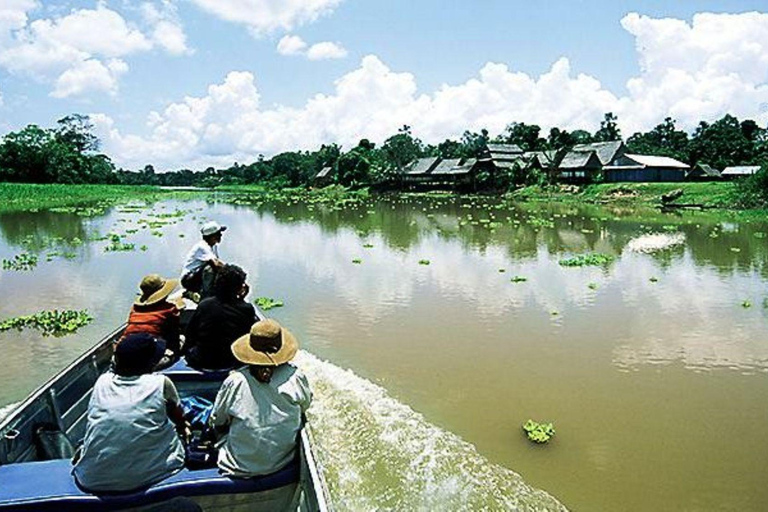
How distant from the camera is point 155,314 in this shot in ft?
20.1

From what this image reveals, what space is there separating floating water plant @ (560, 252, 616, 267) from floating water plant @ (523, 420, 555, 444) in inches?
441

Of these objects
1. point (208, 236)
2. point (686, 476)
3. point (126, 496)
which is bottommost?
point (686, 476)

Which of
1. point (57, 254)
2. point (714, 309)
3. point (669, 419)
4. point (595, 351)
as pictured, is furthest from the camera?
point (57, 254)

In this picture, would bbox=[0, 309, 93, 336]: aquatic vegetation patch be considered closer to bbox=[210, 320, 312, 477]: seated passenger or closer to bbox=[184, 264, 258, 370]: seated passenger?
bbox=[184, 264, 258, 370]: seated passenger

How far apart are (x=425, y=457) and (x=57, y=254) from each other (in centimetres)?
1718

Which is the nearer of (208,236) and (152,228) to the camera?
(208,236)

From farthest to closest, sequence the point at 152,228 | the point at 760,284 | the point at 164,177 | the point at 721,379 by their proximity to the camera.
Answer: the point at 164,177
the point at 152,228
the point at 760,284
the point at 721,379

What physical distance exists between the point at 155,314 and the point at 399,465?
10.1 feet

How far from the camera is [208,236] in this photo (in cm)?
849

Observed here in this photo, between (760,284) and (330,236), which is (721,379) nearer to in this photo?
(760,284)

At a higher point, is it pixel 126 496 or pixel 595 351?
pixel 126 496

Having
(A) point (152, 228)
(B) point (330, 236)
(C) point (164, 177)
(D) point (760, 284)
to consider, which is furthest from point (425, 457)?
(C) point (164, 177)

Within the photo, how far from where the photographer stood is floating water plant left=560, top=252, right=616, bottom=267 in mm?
17062

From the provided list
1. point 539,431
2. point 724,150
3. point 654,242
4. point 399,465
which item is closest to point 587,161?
point 724,150
